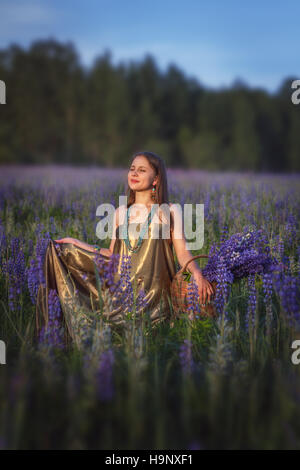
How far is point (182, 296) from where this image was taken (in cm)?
277

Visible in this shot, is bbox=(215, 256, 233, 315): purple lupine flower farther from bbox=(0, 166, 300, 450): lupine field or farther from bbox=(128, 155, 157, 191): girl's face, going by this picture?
bbox=(128, 155, 157, 191): girl's face

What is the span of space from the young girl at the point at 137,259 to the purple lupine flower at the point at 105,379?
740 mm

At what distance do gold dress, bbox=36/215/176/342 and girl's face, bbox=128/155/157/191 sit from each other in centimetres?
30

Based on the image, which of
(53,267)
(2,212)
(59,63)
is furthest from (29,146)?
(53,267)

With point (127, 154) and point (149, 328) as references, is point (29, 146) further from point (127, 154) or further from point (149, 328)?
point (149, 328)

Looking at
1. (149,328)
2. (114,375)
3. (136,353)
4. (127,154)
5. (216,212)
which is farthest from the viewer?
(127,154)

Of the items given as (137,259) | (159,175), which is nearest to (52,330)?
(137,259)

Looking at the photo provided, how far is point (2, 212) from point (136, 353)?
3402 millimetres

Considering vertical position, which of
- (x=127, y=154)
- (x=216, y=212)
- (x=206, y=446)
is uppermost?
(x=127, y=154)

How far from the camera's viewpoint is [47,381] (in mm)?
1782

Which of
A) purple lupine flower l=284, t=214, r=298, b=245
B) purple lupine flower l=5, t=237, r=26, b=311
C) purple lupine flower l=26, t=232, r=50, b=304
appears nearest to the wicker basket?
purple lupine flower l=26, t=232, r=50, b=304

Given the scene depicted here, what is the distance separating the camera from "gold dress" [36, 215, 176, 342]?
2.79m

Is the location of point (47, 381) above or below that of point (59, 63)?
below

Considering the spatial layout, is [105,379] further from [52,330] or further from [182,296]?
[182,296]
